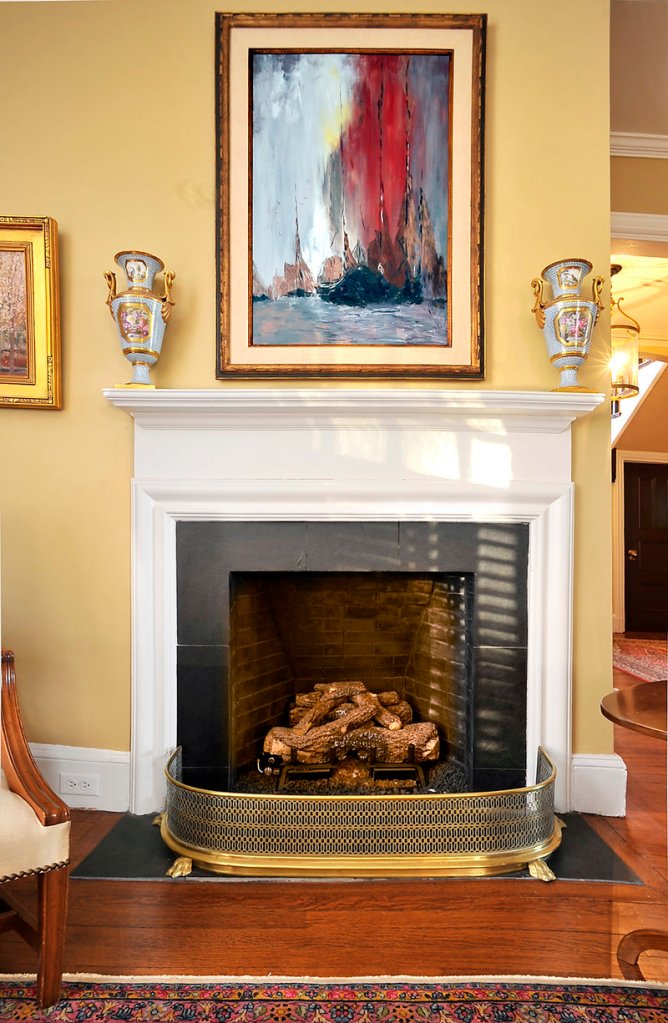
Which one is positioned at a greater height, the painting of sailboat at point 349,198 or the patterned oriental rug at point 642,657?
the painting of sailboat at point 349,198

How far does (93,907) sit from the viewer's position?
1602 millimetres

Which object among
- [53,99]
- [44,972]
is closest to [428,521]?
[44,972]

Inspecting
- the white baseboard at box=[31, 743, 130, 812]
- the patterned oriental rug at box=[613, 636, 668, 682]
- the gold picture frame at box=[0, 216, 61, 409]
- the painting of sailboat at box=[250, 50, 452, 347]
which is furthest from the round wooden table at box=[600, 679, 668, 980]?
the patterned oriental rug at box=[613, 636, 668, 682]

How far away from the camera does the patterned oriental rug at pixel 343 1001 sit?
1243 mm

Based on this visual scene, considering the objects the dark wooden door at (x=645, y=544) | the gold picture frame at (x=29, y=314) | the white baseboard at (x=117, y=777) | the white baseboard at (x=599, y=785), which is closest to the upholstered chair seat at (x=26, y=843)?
the white baseboard at (x=117, y=777)

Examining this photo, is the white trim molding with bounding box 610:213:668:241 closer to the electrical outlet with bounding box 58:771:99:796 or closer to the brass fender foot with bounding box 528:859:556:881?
the brass fender foot with bounding box 528:859:556:881

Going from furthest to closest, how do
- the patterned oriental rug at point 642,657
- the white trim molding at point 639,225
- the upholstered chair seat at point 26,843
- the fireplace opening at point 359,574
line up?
the patterned oriental rug at point 642,657, the white trim molding at point 639,225, the fireplace opening at point 359,574, the upholstered chair seat at point 26,843

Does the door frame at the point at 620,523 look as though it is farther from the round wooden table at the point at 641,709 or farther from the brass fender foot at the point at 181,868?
the brass fender foot at the point at 181,868

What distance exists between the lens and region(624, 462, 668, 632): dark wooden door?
6.75 meters

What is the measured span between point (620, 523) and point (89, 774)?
6.43 m

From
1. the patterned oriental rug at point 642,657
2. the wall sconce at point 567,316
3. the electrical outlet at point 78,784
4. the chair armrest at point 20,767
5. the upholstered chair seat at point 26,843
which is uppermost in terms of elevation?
the wall sconce at point 567,316

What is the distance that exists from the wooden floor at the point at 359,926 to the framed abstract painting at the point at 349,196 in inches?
66.4

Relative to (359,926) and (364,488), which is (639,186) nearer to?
(364,488)

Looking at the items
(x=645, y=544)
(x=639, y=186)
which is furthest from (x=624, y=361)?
(x=645, y=544)
